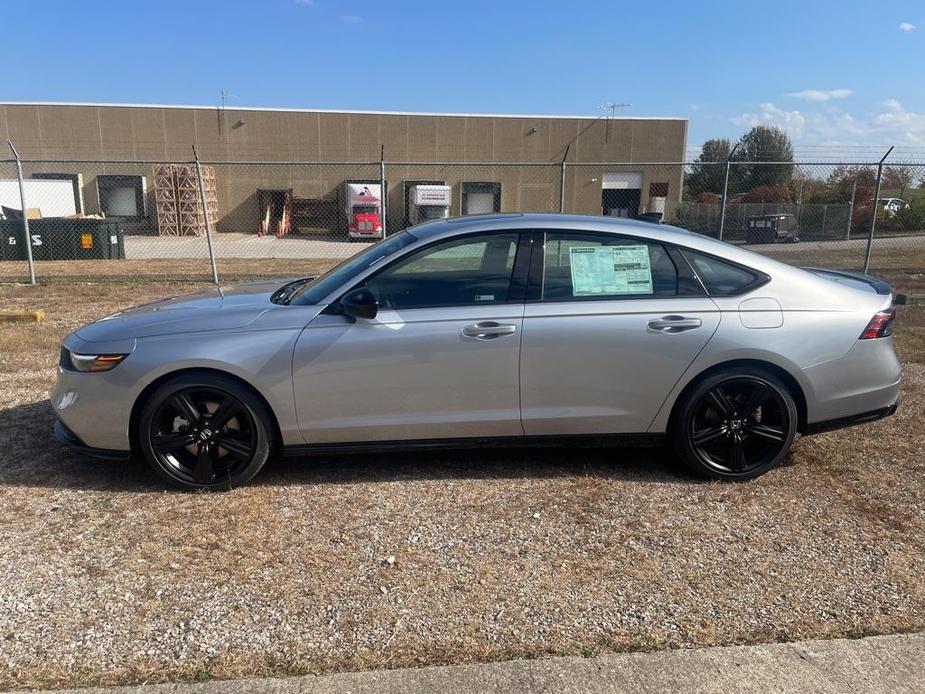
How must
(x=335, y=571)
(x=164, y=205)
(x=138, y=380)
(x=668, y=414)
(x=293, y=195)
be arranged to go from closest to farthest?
(x=335, y=571) < (x=138, y=380) < (x=668, y=414) < (x=164, y=205) < (x=293, y=195)

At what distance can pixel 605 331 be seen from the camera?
405cm

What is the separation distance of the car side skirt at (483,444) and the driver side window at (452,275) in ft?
2.59

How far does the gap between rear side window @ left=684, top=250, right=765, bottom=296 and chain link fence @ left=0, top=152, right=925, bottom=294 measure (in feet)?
60.9

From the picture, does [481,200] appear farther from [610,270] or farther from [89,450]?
[89,450]

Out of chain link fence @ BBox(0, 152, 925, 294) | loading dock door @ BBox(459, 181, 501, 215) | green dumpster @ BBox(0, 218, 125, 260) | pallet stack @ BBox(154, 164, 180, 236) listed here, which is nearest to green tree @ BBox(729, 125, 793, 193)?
chain link fence @ BBox(0, 152, 925, 294)

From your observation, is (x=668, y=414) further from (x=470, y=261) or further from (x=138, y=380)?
(x=138, y=380)

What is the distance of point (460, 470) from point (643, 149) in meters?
34.7

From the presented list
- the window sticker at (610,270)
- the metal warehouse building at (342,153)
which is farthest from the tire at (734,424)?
the metal warehouse building at (342,153)

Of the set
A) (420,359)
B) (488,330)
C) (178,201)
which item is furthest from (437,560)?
(178,201)

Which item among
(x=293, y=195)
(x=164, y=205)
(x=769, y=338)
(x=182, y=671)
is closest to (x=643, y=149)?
(x=293, y=195)

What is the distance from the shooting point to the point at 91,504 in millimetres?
3932

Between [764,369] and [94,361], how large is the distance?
3.78 m

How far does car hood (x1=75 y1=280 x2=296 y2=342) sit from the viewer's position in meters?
4.04

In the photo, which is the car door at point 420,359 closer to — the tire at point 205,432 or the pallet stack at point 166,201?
the tire at point 205,432
